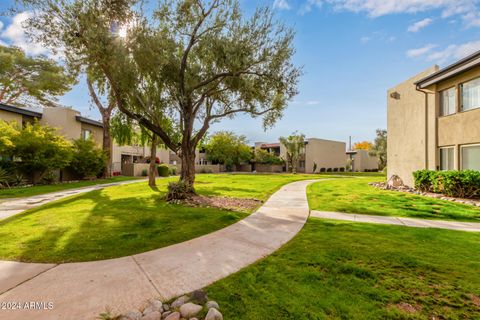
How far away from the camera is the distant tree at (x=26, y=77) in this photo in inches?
819

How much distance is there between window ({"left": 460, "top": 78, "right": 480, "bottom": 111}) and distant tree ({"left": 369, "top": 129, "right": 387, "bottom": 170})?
106 ft

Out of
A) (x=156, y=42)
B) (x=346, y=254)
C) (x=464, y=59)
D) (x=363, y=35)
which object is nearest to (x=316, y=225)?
(x=346, y=254)

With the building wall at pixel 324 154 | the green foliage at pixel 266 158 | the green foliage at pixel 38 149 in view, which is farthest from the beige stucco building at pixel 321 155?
the green foliage at pixel 38 149

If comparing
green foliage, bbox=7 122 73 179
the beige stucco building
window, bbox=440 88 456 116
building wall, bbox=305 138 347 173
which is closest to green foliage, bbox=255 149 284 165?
the beige stucco building

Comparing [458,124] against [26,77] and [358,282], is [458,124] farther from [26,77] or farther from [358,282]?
[26,77]

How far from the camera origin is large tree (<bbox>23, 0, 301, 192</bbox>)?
26.2 feet

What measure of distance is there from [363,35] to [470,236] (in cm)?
951

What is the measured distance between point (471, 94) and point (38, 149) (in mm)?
A: 24163

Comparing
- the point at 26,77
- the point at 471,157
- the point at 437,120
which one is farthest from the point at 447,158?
the point at 26,77

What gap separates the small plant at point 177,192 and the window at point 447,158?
1333 centimetres

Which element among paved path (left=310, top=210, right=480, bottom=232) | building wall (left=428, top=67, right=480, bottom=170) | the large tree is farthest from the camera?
building wall (left=428, top=67, right=480, bottom=170)

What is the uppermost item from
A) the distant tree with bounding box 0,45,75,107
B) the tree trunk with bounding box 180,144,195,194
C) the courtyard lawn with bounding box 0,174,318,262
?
the distant tree with bounding box 0,45,75,107

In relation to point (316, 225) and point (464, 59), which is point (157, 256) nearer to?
point (316, 225)

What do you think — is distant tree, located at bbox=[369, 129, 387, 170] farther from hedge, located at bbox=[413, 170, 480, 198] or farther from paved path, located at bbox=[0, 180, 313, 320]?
paved path, located at bbox=[0, 180, 313, 320]
